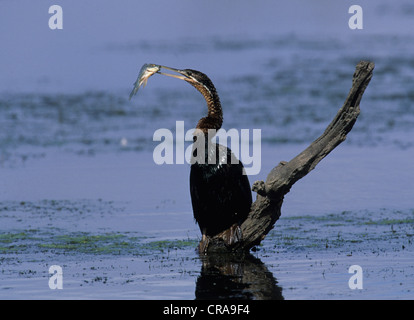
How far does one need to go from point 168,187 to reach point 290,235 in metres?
2.51

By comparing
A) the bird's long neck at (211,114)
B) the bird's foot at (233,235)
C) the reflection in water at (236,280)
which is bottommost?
the reflection in water at (236,280)

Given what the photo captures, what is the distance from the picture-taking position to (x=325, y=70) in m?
19.1

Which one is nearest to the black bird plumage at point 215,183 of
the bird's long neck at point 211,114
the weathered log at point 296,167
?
the bird's long neck at point 211,114

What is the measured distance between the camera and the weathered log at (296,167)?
22.7 ft

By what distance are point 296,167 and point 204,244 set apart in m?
1.21

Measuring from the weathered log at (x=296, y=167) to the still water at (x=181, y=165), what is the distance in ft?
0.91

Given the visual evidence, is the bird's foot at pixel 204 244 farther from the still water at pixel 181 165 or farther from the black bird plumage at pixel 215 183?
the still water at pixel 181 165

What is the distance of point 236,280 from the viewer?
271 inches

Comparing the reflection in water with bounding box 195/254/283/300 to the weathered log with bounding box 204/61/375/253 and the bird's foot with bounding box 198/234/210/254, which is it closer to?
the bird's foot with bounding box 198/234/210/254

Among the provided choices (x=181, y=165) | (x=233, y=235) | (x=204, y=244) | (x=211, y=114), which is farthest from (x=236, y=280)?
(x=181, y=165)

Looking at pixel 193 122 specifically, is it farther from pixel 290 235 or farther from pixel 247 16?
pixel 247 16

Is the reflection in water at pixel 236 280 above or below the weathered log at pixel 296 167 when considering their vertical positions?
below

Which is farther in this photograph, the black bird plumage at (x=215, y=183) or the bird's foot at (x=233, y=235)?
the bird's foot at (x=233, y=235)

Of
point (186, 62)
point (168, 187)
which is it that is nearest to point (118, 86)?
point (186, 62)
